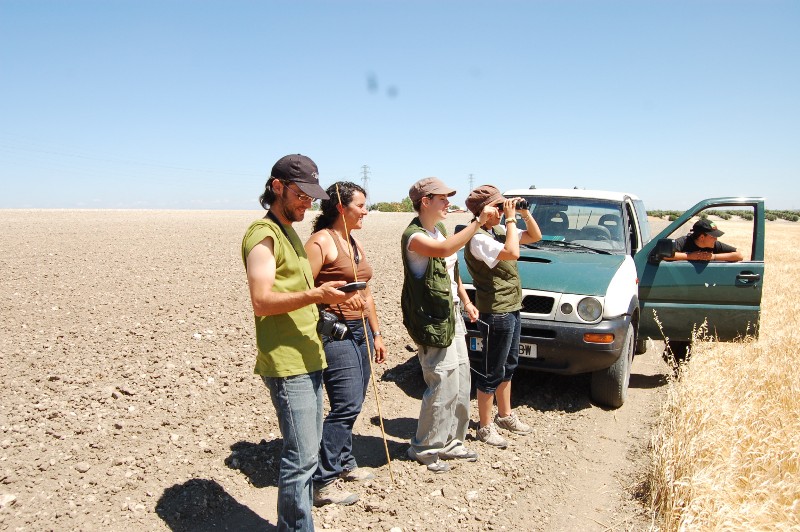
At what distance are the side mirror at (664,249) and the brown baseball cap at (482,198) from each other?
254 cm

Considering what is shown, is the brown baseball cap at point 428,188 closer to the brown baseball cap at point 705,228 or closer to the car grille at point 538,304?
the car grille at point 538,304

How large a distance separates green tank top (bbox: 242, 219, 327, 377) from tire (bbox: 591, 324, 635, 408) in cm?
364

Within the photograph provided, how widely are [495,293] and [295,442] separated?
2.27 metres

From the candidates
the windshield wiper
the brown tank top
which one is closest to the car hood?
the windshield wiper

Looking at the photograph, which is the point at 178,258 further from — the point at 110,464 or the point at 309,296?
the point at 309,296

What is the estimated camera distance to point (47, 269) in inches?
404

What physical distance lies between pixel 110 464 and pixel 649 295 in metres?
5.24

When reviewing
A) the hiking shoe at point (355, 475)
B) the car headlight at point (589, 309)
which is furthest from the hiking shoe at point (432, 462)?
the car headlight at point (589, 309)

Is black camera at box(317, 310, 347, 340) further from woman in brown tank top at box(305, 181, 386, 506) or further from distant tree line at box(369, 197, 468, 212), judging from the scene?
distant tree line at box(369, 197, 468, 212)

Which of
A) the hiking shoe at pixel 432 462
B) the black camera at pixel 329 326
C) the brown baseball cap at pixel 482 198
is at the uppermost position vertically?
the brown baseball cap at pixel 482 198

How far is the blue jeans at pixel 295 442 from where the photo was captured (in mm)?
2900

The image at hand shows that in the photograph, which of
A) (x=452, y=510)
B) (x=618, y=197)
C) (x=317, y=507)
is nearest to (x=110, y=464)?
(x=317, y=507)

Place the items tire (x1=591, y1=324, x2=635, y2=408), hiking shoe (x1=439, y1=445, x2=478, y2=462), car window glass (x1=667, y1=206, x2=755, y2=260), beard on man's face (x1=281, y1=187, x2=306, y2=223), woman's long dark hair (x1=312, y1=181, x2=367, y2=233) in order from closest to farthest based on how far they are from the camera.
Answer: beard on man's face (x1=281, y1=187, x2=306, y2=223) < woman's long dark hair (x1=312, y1=181, x2=367, y2=233) < hiking shoe (x1=439, y1=445, x2=478, y2=462) < tire (x1=591, y1=324, x2=635, y2=408) < car window glass (x1=667, y1=206, x2=755, y2=260)

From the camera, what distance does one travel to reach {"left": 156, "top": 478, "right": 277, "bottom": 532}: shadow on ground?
12.1 ft
